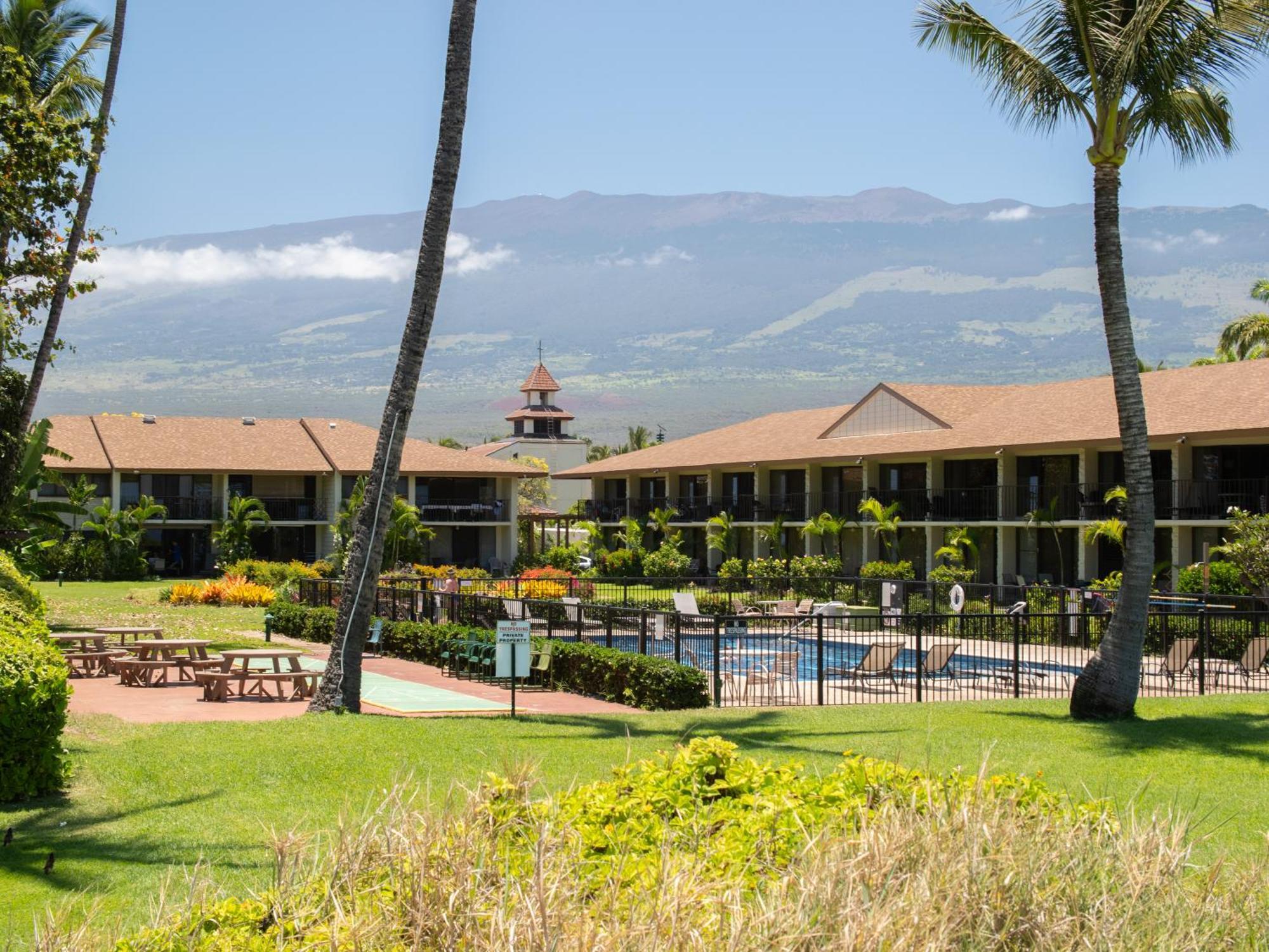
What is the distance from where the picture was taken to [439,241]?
54.2 feet

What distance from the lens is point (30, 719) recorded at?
10.6m

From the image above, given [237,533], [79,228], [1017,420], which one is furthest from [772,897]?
[237,533]

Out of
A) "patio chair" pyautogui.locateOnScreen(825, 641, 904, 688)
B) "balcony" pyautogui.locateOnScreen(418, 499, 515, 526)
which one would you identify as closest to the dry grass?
"patio chair" pyautogui.locateOnScreen(825, 641, 904, 688)

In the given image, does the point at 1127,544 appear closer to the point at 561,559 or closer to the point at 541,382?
the point at 561,559

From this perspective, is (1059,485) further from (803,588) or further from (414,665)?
(414,665)

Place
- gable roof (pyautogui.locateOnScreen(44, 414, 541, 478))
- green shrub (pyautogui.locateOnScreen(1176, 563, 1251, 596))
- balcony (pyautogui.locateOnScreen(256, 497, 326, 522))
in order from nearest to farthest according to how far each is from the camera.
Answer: green shrub (pyautogui.locateOnScreen(1176, 563, 1251, 596))
gable roof (pyautogui.locateOnScreen(44, 414, 541, 478))
balcony (pyautogui.locateOnScreen(256, 497, 326, 522))

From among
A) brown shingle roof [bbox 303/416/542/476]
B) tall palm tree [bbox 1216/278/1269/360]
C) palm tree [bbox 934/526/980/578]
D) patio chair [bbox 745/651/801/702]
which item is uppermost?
tall palm tree [bbox 1216/278/1269/360]

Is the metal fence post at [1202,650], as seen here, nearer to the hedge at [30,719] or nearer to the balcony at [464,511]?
the hedge at [30,719]

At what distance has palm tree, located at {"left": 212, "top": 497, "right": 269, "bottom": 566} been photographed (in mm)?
53438

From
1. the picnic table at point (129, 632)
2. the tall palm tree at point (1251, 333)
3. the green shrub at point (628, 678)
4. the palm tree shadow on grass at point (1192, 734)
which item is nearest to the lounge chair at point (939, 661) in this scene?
the green shrub at point (628, 678)

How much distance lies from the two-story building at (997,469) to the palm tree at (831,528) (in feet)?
1.66

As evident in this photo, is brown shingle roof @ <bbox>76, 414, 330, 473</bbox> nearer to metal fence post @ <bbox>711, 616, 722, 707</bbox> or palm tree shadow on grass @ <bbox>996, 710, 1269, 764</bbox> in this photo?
metal fence post @ <bbox>711, 616, 722, 707</bbox>

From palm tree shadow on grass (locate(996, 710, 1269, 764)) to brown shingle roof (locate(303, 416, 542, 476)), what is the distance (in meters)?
44.7

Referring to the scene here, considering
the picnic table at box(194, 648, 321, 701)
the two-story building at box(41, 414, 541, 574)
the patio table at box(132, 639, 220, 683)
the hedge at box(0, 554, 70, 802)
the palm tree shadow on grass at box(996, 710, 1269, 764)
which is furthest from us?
the two-story building at box(41, 414, 541, 574)
